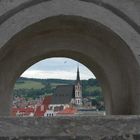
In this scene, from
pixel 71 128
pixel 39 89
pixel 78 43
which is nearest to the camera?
pixel 71 128

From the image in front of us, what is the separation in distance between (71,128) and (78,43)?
482cm

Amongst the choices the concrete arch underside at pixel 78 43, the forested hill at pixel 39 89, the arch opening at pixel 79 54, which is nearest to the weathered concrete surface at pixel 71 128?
the concrete arch underside at pixel 78 43

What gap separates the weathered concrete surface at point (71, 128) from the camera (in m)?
5.14

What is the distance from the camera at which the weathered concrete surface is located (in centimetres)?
514

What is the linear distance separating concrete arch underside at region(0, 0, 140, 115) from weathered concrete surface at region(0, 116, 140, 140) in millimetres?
3090

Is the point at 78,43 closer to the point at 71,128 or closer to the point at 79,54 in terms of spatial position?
the point at 79,54

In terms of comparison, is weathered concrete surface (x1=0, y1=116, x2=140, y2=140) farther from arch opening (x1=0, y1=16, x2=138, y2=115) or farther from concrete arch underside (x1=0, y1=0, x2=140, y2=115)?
arch opening (x1=0, y1=16, x2=138, y2=115)

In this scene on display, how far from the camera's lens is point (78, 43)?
9.80 metres

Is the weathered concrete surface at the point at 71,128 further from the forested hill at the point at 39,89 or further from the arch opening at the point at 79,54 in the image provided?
the forested hill at the point at 39,89

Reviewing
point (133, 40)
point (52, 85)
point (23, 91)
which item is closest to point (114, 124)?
point (133, 40)

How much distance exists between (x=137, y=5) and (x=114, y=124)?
147 inches

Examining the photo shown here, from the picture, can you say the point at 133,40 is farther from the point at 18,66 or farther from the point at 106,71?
the point at 18,66

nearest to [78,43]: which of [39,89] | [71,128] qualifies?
[71,128]

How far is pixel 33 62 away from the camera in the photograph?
10.4m
